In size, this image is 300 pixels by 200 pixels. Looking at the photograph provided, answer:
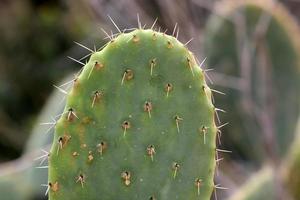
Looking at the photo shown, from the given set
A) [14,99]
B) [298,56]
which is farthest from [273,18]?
[14,99]

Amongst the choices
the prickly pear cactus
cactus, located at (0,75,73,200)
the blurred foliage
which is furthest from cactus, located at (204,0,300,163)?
the blurred foliage

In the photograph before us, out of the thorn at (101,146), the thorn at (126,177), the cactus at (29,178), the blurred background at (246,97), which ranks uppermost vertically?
the thorn at (101,146)

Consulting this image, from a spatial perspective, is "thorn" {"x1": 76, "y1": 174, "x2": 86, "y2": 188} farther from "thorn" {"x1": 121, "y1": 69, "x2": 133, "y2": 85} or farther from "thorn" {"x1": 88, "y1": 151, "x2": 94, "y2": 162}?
"thorn" {"x1": 121, "y1": 69, "x2": 133, "y2": 85}

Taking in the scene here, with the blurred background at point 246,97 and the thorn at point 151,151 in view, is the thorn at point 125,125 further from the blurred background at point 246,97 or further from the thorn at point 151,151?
the blurred background at point 246,97

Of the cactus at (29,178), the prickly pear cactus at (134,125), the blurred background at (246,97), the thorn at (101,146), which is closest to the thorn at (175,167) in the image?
the prickly pear cactus at (134,125)

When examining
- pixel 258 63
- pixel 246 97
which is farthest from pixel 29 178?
pixel 258 63

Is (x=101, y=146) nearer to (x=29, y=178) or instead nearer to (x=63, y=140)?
(x=63, y=140)
